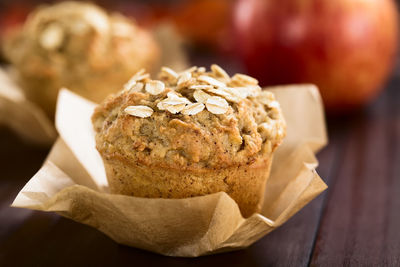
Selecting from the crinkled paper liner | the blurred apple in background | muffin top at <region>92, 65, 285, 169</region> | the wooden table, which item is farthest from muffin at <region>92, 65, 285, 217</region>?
the blurred apple in background

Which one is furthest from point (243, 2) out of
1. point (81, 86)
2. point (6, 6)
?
point (6, 6)

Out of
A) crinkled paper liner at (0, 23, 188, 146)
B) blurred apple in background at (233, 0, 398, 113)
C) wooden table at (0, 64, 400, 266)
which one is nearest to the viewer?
wooden table at (0, 64, 400, 266)

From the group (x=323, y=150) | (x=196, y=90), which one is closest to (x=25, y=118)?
(x=196, y=90)

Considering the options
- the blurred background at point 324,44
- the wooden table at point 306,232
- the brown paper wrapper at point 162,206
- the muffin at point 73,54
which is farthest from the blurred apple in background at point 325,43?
the brown paper wrapper at point 162,206

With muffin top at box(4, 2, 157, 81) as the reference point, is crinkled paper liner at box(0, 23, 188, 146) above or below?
below

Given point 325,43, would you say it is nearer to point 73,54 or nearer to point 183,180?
point 73,54

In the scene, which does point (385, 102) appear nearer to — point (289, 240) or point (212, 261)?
point (289, 240)

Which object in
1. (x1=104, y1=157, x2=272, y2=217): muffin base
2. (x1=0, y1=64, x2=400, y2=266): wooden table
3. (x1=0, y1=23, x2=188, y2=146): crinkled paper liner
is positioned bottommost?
(x1=0, y1=64, x2=400, y2=266): wooden table

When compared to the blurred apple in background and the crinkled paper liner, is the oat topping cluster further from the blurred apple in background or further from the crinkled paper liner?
the blurred apple in background
